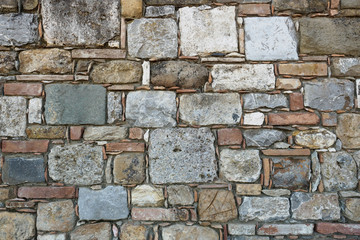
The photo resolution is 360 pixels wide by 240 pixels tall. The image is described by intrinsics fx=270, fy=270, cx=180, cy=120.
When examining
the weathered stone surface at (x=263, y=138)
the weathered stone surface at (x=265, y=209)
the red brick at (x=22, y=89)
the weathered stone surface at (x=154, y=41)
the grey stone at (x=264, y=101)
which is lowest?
the weathered stone surface at (x=265, y=209)

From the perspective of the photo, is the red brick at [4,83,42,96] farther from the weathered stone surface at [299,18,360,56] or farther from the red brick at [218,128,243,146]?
the weathered stone surface at [299,18,360,56]

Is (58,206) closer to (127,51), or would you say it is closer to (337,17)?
(127,51)

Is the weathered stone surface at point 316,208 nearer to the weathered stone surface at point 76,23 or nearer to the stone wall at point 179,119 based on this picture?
the stone wall at point 179,119

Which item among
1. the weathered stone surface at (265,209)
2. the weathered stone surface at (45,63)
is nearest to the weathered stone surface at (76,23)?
the weathered stone surface at (45,63)

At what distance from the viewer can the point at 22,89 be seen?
6.63 feet

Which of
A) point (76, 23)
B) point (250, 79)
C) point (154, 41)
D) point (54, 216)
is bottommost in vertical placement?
point (54, 216)

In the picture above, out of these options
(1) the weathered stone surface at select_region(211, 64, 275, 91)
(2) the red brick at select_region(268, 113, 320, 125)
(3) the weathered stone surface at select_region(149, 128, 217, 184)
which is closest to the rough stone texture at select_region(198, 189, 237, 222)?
(3) the weathered stone surface at select_region(149, 128, 217, 184)

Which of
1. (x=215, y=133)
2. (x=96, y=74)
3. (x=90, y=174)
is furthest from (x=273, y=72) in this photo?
(x=90, y=174)

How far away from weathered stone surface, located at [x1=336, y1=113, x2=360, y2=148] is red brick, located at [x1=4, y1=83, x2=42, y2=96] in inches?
89.5

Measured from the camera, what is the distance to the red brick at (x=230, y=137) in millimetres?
2002

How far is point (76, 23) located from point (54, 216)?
4.74 ft

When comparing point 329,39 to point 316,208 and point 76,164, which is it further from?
point 76,164

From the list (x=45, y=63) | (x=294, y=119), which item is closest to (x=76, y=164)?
(x=45, y=63)

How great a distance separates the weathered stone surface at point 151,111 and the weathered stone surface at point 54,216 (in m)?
0.81
